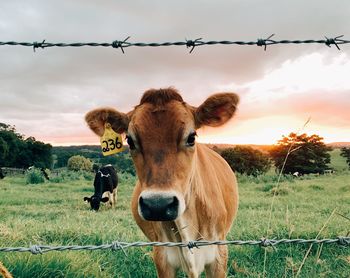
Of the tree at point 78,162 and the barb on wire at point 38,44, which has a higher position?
the barb on wire at point 38,44

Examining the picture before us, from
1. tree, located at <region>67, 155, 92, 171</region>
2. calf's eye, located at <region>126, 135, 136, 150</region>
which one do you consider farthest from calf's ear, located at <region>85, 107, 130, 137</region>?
tree, located at <region>67, 155, 92, 171</region>

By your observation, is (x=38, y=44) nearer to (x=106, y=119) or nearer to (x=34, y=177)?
(x=106, y=119)

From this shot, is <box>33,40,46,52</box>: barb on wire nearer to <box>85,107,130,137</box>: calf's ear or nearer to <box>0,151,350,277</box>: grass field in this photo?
<box>85,107,130,137</box>: calf's ear

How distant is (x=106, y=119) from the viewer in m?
4.13

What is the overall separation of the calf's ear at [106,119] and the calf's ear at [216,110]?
2.17 ft

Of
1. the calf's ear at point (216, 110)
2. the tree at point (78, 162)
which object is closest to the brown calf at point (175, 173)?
the calf's ear at point (216, 110)

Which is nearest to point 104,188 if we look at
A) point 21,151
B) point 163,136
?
point 163,136

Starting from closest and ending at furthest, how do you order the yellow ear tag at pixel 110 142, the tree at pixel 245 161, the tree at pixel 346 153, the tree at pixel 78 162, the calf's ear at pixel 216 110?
1. the calf's ear at pixel 216 110
2. the yellow ear tag at pixel 110 142
3. the tree at pixel 245 161
4. the tree at pixel 346 153
5. the tree at pixel 78 162

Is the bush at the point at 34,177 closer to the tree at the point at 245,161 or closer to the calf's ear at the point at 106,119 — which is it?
the tree at the point at 245,161

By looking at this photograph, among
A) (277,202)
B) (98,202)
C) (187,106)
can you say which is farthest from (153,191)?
(98,202)

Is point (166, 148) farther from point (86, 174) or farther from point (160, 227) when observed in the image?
point (86, 174)

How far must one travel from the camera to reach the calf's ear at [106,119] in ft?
13.4

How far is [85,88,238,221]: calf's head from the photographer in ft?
10.3

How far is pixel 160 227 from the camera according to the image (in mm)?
4352
